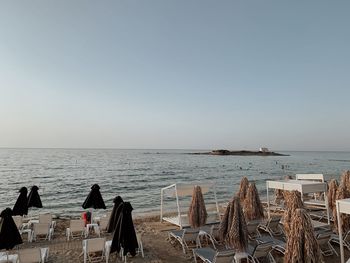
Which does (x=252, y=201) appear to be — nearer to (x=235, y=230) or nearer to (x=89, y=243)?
(x=235, y=230)

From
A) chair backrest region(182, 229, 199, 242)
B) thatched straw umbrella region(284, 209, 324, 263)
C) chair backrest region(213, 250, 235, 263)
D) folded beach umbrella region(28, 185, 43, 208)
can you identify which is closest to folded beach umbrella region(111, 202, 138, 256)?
chair backrest region(182, 229, 199, 242)

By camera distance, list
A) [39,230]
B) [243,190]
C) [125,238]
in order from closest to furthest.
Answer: [125,238], [39,230], [243,190]

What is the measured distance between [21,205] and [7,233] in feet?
11.8

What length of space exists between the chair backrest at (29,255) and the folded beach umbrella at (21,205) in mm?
4520

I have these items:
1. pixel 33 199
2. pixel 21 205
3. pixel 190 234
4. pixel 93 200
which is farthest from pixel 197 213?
pixel 33 199

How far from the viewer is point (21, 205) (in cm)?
1106

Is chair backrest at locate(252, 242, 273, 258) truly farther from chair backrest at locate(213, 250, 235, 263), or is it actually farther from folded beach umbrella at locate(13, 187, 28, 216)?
folded beach umbrella at locate(13, 187, 28, 216)

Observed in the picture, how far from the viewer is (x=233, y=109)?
1180 inches

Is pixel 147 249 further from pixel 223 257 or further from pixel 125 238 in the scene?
pixel 223 257

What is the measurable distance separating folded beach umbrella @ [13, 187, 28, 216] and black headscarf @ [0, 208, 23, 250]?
3.22 meters

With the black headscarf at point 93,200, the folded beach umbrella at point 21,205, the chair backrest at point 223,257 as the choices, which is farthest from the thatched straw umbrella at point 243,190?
the folded beach umbrella at point 21,205

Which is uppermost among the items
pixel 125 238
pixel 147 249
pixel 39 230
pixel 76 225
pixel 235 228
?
pixel 235 228

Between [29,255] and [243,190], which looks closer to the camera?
[29,255]

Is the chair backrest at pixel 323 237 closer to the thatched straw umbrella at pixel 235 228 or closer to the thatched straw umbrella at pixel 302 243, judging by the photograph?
the thatched straw umbrella at pixel 235 228
